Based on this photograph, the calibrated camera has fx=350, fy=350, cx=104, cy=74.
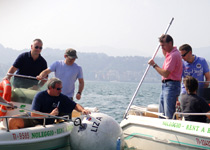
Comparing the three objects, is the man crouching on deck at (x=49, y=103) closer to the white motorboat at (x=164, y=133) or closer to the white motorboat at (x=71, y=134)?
the white motorboat at (x=71, y=134)

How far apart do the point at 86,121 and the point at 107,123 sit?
391 mm

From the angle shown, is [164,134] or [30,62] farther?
[30,62]

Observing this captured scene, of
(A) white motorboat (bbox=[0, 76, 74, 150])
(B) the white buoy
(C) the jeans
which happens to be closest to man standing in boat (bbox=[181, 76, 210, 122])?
(C) the jeans

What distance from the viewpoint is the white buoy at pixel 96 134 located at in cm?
623

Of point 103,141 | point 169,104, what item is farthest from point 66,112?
point 169,104

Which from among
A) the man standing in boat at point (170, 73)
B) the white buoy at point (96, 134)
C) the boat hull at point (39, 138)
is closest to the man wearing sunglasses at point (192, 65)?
the man standing in boat at point (170, 73)

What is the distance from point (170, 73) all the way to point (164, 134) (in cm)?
124

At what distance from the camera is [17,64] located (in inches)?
315

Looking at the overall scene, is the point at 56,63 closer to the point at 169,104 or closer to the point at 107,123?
the point at 107,123

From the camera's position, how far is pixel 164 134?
22.1 feet

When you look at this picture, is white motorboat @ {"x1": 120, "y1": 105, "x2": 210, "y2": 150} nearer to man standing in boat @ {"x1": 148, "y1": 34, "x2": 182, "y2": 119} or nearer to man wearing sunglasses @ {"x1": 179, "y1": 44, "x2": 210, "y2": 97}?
man standing in boat @ {"x1": 148, "y1": 34, "x2": 182, "y2": 119}

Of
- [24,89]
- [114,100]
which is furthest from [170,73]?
[114,100]

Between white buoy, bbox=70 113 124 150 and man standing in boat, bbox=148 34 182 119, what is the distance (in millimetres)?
1262

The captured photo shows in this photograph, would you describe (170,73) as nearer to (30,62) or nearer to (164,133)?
(164,133)
